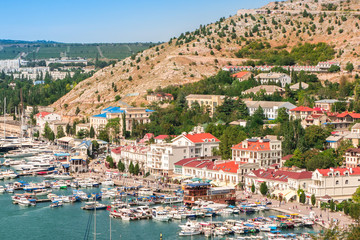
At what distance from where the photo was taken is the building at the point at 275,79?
3287 inches

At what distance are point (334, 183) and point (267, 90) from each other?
32442mm

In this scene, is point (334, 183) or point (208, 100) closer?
point (334, 183)

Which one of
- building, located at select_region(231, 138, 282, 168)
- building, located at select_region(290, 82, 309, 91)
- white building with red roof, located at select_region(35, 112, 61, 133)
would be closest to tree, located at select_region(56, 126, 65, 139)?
white building with red roof, located at select_region(35, 112, 61, 133)

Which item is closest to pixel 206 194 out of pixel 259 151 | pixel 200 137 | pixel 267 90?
pixel 259 151

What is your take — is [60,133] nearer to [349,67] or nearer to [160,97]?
[160,97]

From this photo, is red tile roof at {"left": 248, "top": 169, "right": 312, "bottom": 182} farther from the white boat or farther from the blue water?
the white boat

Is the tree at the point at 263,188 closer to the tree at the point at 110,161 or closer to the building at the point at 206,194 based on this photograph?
the building at the point at 206,194

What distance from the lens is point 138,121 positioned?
3246 inches

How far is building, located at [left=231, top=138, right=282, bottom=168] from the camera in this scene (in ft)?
192

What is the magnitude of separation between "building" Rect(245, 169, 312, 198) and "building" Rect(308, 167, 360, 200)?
1099mm

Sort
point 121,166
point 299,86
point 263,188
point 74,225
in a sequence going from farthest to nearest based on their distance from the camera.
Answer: point 299,86
point 121,166
point 263,188
point 74,225

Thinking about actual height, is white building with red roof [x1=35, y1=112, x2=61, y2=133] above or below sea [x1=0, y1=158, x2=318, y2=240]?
above

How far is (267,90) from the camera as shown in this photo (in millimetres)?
80375

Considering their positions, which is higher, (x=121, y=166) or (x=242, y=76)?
(x=242, y=76)
